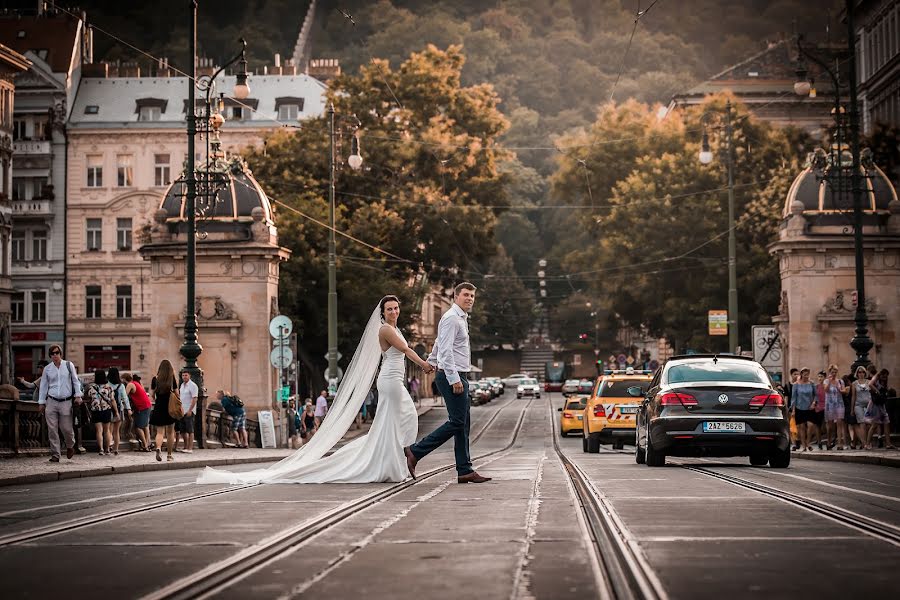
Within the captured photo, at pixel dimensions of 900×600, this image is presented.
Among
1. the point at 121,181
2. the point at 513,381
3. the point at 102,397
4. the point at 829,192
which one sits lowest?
the point at 102,397

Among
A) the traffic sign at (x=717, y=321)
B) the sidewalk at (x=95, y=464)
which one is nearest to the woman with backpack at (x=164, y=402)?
the sidewalk at (x=95, y=464)

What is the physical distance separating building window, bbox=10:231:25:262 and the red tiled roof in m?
9.30

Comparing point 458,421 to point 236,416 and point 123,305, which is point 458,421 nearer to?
point 236,416

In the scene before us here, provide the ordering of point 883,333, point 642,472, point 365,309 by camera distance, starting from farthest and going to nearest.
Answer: point 365,309, point 883,333, point 642,472

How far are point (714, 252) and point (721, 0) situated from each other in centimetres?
12666

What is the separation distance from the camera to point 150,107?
88.1 meters

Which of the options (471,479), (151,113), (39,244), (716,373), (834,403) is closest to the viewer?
(471,479)

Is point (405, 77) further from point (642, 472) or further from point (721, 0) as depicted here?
point (721, 0)

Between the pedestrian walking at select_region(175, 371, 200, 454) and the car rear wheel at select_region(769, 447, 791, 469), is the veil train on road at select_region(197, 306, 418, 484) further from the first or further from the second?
the pedestrian walking at select_region(175, 371, 200, 454)

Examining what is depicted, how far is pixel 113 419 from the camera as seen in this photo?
1128 inches

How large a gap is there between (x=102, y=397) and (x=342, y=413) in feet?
34.1

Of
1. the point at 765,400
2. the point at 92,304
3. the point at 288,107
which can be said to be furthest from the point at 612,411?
the point at 288,107

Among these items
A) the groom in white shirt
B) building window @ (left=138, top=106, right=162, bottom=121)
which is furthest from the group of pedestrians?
building window @ (left=138, top=106, right=162, bottom=121)

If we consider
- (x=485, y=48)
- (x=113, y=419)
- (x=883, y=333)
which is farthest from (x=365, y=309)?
(x=485, y=48)
